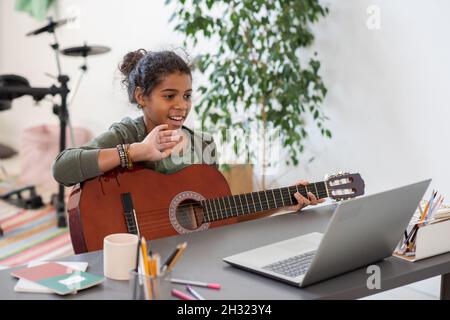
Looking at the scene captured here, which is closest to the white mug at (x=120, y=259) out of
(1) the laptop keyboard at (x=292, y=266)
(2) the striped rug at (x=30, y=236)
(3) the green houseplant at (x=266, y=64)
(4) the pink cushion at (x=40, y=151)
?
(1) the laptop keyboard at (x=292, y=266)

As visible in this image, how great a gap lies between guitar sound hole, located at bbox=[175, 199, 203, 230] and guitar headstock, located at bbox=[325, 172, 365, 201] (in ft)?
1.20

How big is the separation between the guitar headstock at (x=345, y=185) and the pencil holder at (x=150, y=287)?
2.37ft

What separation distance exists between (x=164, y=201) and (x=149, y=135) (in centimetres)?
18

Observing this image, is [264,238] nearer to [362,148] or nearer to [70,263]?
[70,263]

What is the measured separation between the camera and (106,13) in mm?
4715

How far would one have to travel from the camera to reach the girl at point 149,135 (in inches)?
68.0

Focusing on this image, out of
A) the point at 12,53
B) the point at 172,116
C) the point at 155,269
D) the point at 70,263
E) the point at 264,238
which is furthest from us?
the point at 12,53

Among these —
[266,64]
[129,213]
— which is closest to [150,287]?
[129,213]

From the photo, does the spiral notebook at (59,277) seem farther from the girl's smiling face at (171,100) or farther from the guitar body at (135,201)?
the girl's smiling face at (171,100)

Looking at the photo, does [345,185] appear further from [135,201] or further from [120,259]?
[120,259]

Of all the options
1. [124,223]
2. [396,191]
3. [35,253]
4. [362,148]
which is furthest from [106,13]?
[396,191]

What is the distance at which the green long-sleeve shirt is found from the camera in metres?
1.73

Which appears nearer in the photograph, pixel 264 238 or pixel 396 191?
pixel 396 191
